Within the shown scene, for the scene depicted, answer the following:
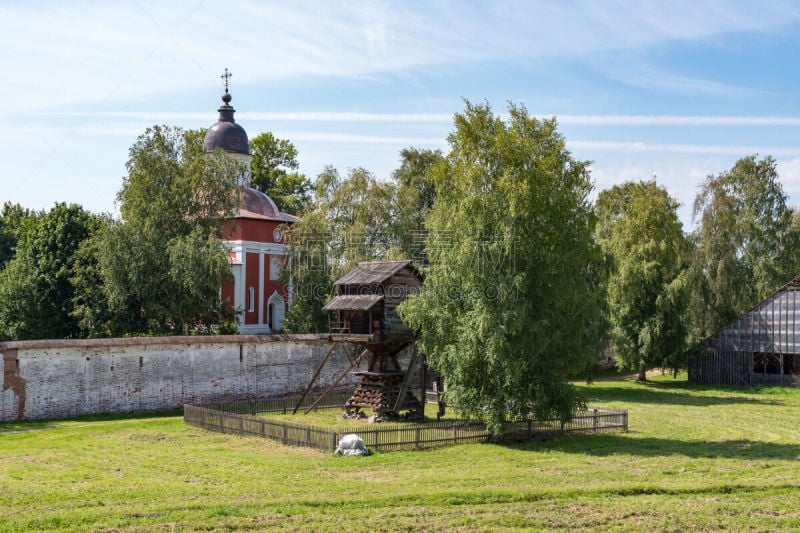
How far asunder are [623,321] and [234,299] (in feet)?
78.5

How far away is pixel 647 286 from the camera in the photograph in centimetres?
4572

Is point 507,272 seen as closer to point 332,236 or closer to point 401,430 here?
point 401,430

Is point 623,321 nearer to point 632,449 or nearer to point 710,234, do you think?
point 710,234

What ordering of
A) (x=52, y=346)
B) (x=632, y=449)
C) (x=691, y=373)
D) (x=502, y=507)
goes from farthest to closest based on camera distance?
(x=691, y=373), (x=52, y=346), (x=632, y=449), (x=502, y=507)

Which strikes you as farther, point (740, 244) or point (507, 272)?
point (740, 244)

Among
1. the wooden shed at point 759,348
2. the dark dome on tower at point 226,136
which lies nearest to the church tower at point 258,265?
the dark dome on tower at point 226,136

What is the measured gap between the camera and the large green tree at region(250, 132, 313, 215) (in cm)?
6969

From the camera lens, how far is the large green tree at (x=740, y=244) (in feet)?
167

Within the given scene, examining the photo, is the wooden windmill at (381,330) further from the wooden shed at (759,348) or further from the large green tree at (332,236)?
the wooden shed at (759,348)

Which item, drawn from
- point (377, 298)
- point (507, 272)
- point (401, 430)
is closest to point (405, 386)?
point (377, 298)

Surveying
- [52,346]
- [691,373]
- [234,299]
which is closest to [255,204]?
[234,299]

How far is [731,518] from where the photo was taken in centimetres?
1445

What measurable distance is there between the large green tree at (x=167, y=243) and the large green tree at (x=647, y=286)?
72.5 feet

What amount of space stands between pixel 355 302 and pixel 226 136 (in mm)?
33073
